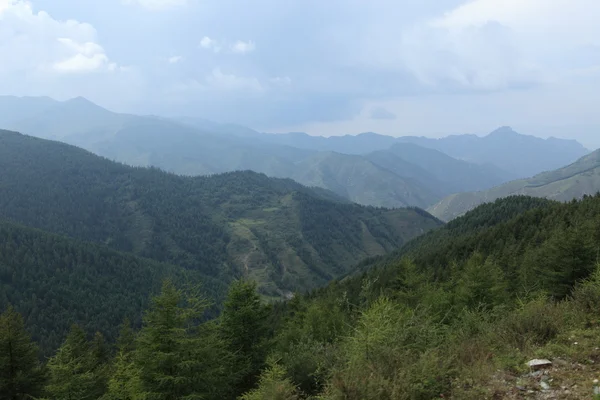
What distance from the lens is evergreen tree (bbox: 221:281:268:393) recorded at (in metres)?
26.2

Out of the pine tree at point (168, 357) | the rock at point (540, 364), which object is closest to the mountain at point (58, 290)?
the pine tree at point (168, 357)

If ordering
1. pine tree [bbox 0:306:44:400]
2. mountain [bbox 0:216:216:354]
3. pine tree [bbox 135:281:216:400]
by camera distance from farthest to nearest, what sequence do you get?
mountain [bbox 0:216:216:354] → pine tree [bbox 0:306:44:400] → pine tree [bbox 135:281:216:400]

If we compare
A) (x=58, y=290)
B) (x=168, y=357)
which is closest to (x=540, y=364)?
(x=168, y=357)

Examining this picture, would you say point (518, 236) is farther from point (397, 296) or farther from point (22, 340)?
point (22, 340)

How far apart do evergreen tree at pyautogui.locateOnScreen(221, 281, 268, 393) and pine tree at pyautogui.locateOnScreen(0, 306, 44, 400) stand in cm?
1931

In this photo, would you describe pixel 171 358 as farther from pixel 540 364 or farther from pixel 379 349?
pixel 540 364

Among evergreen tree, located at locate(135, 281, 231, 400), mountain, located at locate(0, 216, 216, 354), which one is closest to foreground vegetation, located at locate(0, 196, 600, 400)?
evergreen tree, located at locate(135, 281, 231, 400)

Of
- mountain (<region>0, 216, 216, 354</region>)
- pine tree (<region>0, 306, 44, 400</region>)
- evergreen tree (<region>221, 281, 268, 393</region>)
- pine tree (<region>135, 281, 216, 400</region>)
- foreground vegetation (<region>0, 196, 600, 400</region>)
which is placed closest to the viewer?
foreground vegetation (<region>0, 196, 600, 400</region>)

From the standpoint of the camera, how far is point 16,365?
101 feet

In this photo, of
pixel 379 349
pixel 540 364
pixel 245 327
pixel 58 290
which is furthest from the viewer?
pixel 58 290

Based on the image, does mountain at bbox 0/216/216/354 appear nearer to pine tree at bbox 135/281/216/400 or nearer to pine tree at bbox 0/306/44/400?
pine tree at bbox 0/306/44/400

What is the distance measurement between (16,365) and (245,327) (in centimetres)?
2150

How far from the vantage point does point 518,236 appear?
81312 mm

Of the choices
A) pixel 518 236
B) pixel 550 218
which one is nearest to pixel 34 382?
pixel 518 236
